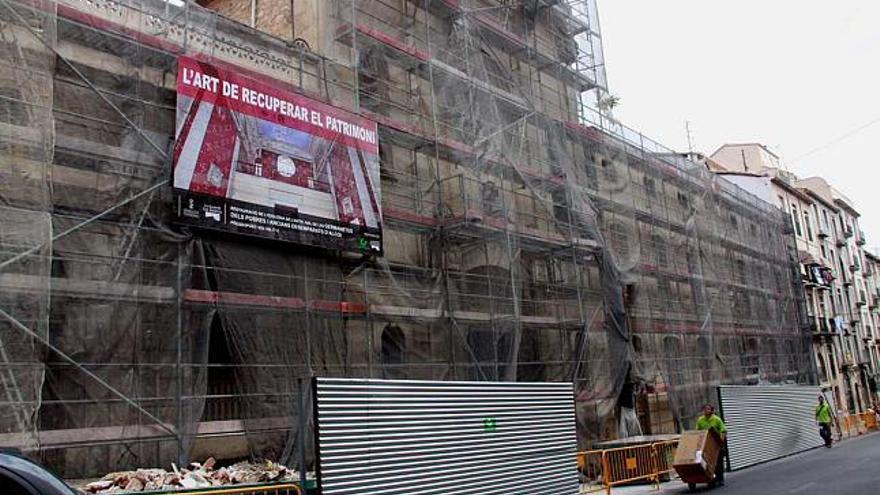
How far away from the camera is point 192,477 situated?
10008 millimetres

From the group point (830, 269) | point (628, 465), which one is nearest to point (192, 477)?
point (628, 465)

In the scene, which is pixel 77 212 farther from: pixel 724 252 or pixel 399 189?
pixel 724 252

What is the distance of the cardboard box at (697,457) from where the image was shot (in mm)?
14031

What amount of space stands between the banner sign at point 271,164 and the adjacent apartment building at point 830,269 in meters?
30.8

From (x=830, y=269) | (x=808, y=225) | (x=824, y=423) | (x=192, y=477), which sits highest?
(x=808, y=225)

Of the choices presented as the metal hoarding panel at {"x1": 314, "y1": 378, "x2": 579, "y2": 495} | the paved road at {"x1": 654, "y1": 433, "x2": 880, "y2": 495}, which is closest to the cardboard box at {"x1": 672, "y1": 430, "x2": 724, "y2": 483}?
the paved road at {"x1": 654, "y1": 433, "x2": 880, "y2": 495}

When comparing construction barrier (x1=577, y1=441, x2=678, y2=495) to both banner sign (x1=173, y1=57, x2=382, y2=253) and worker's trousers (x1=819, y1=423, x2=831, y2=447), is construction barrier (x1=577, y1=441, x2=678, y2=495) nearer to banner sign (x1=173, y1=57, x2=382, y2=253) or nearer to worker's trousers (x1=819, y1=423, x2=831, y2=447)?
banner sign (x1=173, y1=57, x2=382, y2=253)

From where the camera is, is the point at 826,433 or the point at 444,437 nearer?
the point at 444,437

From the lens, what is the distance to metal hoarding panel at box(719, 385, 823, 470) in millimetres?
18406

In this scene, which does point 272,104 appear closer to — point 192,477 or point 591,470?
point 192,477

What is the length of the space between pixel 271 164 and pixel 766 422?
15511 millimetres

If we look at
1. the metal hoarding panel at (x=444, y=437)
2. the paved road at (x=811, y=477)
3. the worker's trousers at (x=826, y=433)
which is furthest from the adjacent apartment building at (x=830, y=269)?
the metal hoarding panel at (x=444, y=437)

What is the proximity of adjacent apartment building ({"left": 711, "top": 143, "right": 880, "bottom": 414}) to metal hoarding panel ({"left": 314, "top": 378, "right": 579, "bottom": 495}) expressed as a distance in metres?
32.4

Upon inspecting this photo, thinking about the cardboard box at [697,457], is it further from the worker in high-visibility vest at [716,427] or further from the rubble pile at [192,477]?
the rubble pile at [192,477]
